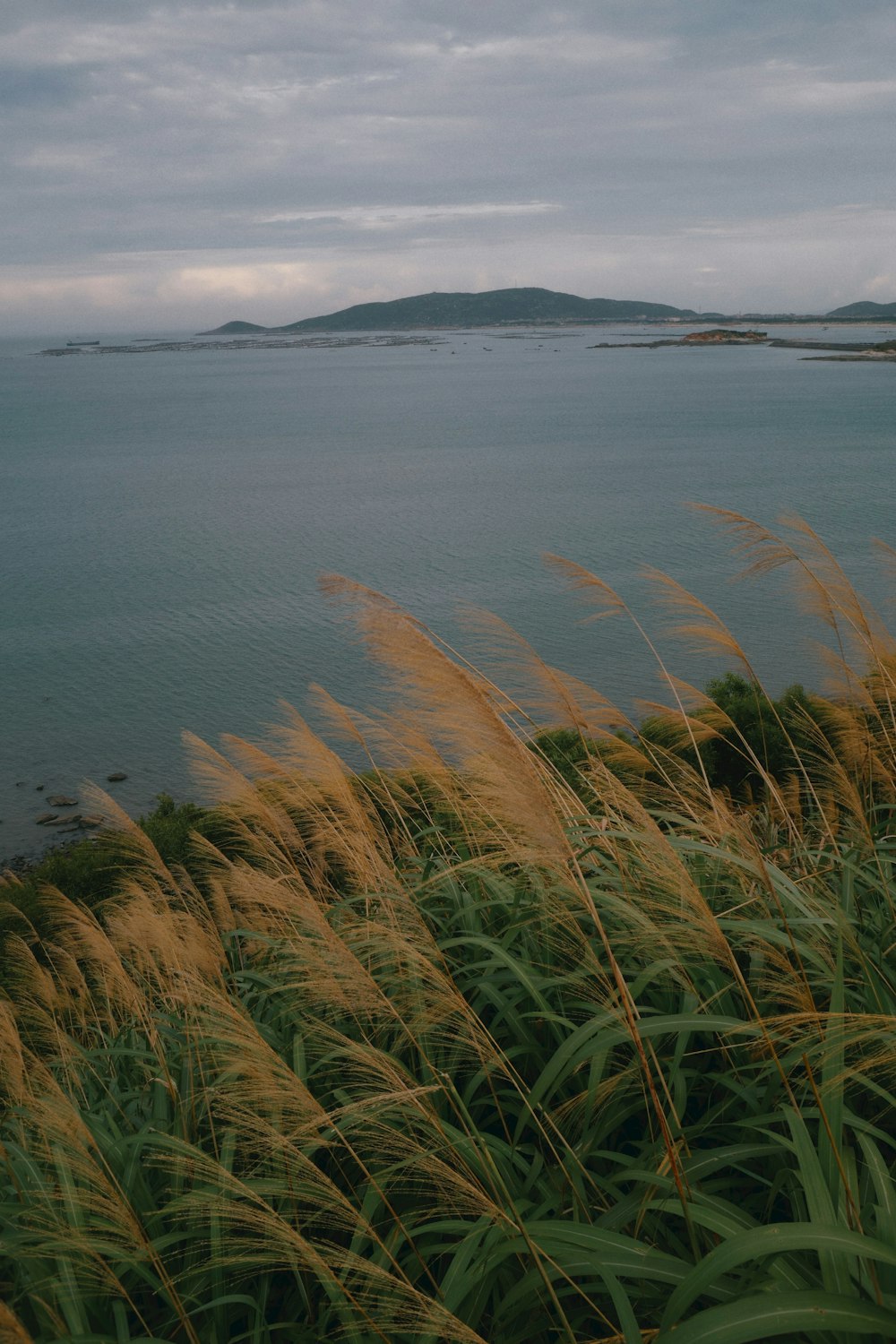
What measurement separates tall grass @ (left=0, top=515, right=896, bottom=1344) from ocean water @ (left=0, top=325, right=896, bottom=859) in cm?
140

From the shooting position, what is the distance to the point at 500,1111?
7.52ft

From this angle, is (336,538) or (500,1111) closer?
(500,1111)

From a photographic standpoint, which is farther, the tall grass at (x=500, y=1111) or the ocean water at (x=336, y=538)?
the ocean water at (x=336, y=538)

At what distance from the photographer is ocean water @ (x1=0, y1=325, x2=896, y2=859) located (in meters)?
24.3

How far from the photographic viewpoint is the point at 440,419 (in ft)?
268

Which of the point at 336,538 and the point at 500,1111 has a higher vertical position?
the point at 336,538

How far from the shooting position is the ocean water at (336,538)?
24.3m

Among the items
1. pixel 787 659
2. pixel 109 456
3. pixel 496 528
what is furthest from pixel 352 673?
pixel 109 456

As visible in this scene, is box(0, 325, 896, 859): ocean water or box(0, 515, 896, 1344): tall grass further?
box(0, 325, 896, 859): ocean water

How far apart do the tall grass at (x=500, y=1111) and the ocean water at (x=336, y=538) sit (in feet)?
4.60

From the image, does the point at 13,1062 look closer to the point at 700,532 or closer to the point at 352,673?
the point at 352,673

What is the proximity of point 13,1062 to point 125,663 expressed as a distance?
26.0 metres

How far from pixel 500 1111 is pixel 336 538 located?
3882cm

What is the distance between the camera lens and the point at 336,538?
132ft
